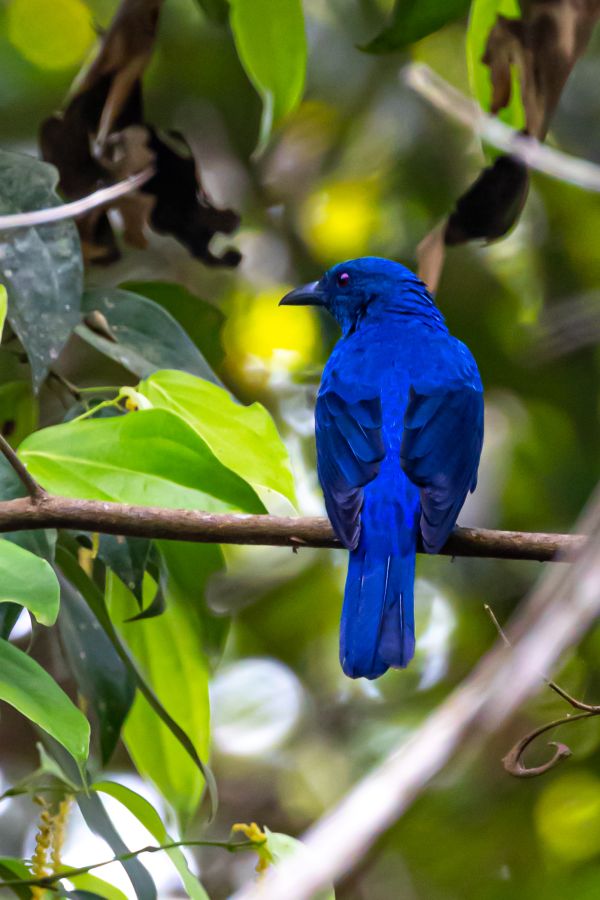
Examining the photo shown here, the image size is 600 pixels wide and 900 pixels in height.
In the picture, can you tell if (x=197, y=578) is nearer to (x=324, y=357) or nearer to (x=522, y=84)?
(x=522, y=84)

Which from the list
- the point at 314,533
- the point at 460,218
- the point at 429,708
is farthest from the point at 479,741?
the point at 429,708

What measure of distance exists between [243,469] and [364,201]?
325cm

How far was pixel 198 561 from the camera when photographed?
8.96 ft

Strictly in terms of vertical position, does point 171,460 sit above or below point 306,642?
above

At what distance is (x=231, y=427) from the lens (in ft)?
8.36

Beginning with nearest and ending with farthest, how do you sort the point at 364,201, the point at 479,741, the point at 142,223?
the point at 479,741 → the point at 142,223 → the point at 364,201

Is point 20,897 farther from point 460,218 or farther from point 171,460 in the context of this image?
point 460,218

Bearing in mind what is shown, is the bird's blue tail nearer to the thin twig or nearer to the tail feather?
the tail feather

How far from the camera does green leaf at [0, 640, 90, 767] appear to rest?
6.29 ft

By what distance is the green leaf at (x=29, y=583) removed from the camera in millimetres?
1848

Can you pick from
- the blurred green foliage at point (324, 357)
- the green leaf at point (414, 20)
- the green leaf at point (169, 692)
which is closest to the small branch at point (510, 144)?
the green leaf at point (414, 20)

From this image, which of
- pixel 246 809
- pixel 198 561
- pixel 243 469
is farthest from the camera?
pixel 246 809

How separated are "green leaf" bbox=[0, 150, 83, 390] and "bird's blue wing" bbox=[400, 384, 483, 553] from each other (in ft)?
3.19

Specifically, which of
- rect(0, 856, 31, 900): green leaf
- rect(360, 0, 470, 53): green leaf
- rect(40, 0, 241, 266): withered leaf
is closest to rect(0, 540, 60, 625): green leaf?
rect(0, 856, 31, 900): green leaf
